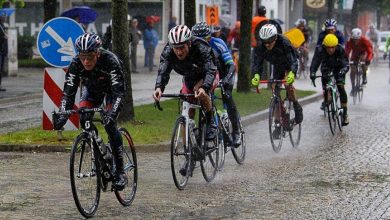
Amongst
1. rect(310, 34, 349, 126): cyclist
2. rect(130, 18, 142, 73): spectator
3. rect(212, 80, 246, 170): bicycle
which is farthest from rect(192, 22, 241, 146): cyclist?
rect(130, 18, 142, 73): spectator

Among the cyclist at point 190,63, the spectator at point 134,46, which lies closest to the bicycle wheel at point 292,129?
the cyclist at point 190,63

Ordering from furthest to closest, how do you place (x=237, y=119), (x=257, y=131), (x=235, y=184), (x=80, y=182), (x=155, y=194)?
(x=257, y=131), (x=237, y=119), (x=235, y=184), (x=155, y=194), (x=80, y=182)

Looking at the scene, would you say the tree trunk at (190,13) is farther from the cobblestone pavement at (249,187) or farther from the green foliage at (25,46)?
the green foliage at (25,46)

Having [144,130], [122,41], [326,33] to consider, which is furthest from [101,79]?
[326,33]

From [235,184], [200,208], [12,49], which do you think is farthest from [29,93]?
[200,208]

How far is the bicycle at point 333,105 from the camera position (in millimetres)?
17766

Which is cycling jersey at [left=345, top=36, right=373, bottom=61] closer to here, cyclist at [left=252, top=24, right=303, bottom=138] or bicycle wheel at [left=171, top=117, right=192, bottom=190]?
cyclist at [left=252, top=24, right=303, bottom=138]

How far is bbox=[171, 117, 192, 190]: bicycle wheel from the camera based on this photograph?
11.2 m

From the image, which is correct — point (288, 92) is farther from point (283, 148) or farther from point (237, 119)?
point (237, 119)

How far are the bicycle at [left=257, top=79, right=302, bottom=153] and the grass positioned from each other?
1.46 m

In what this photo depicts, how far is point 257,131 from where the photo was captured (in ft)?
60.0

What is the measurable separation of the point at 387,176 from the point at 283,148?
3611 millimetres

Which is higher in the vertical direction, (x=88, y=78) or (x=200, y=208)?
(x=88, y=78)

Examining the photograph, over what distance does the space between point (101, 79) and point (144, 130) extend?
649 centimetres
